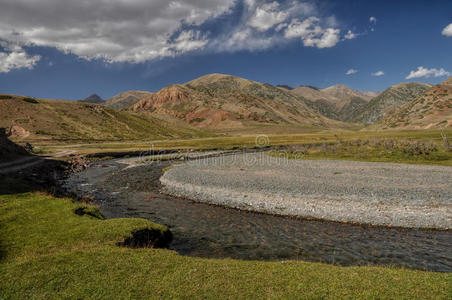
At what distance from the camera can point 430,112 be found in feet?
543

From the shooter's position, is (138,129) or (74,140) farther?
(138,129)

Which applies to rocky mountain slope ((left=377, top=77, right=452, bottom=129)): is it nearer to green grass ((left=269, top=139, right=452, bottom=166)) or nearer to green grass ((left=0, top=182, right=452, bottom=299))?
green grass ((left=269, top=139, right=452, bottom=166))

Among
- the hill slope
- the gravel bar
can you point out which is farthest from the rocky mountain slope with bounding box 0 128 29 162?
the hill slope

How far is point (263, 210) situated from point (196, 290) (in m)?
17.2

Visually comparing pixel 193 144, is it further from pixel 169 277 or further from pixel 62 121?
pixel 169 277

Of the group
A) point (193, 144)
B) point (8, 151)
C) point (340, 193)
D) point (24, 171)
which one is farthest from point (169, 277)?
point (193, 144)

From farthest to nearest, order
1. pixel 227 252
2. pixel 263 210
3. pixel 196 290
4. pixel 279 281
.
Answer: pixel 263 210, pixel 227 252, pixel 279 281, pixel 196 290

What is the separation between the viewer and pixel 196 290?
8.80m

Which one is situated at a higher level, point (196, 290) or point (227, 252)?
point (196, 290)

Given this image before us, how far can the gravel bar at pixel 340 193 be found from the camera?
2195 cm

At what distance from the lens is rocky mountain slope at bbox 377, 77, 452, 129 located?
14938cm

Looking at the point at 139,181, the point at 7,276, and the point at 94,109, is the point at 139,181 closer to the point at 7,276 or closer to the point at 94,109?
the point at 7,276

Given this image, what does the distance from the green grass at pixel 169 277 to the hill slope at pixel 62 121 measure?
135 metres

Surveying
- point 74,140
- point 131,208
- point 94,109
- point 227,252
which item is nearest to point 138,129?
point 94,109
